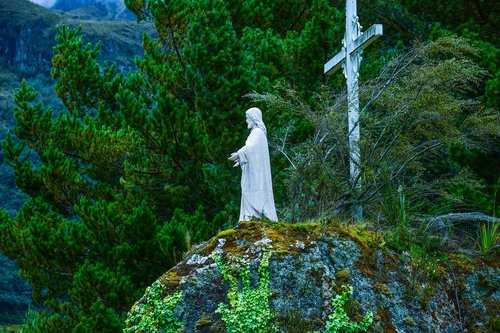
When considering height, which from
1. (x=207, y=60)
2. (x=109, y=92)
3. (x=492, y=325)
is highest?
(x=109, y=92)

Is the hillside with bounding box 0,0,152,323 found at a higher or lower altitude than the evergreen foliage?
higher

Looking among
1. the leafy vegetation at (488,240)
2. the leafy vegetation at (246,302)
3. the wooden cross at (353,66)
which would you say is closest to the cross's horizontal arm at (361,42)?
the wooden cross at (353,66)

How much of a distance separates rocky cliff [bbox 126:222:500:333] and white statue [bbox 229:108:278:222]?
0.57 metres

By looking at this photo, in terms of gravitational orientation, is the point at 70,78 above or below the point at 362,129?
above

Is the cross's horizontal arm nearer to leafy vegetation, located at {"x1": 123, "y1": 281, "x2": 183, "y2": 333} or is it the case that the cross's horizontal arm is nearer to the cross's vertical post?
the cross's vertical post

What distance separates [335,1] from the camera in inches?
797

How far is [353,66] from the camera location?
12367 mm

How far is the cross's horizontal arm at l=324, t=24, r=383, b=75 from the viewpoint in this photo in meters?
11.6

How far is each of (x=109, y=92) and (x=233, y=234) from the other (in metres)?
11.1

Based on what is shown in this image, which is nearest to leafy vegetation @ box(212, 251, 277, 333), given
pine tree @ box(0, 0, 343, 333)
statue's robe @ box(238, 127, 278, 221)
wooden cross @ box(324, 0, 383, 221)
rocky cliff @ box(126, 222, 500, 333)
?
rocky cliff @ box(126, 222, 500, 333)

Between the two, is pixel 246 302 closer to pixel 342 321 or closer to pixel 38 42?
pixel 342 321

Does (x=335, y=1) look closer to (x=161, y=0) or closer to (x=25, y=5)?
(x=161, y=0)

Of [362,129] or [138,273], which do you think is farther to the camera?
[138,273]

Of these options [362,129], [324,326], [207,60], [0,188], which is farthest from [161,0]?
[0,188]
